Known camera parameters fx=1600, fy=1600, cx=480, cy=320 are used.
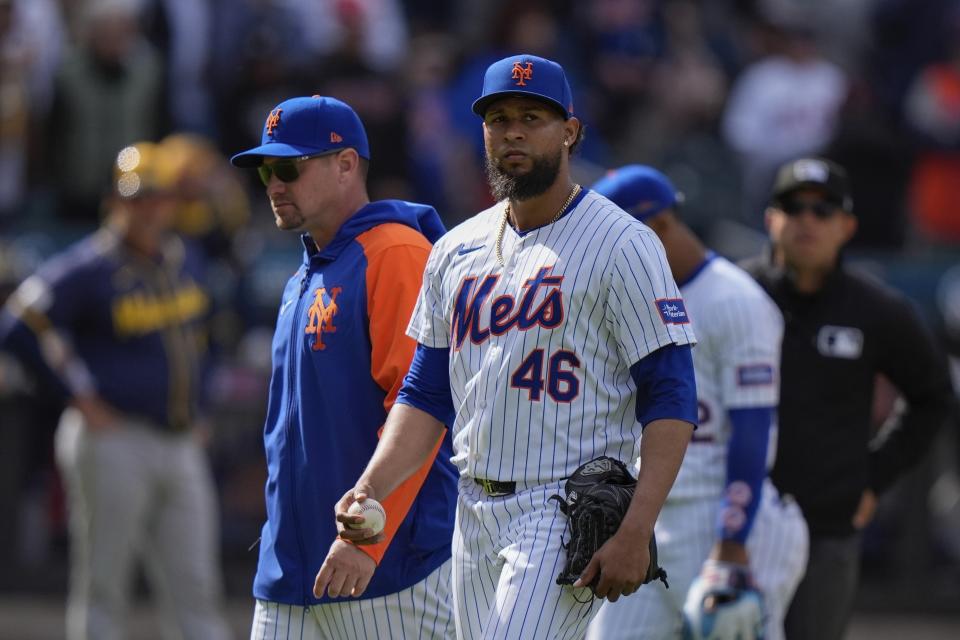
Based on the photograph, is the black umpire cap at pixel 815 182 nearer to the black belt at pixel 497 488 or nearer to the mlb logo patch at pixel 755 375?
the mlb logo patch at pixel 755 375

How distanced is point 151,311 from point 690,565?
4.11m

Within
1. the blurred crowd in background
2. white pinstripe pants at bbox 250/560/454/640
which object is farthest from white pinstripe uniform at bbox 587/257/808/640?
the blurred crowd in background

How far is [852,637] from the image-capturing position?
408 inches

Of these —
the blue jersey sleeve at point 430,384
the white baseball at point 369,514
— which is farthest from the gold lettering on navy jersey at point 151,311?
the white baseball at point 369,514

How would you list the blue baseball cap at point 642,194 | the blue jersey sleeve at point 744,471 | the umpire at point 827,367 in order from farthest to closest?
the umpire at point 827,367, the blue baseball cap at point 642,194, the blue jersey sleeve at point 744,471

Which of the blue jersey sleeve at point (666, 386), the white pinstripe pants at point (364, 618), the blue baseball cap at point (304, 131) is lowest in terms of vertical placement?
the white pinstripe pants at point (364, 618)

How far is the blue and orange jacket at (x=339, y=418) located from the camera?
492cm

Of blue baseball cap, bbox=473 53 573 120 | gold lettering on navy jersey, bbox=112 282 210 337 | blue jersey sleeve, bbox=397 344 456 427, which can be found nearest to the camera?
blue baseball cap, bbox=473 53 573 120

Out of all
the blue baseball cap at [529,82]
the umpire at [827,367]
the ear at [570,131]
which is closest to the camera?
the blue baseball cap at [529,82]

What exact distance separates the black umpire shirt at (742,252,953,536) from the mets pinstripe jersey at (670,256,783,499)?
0.31 m

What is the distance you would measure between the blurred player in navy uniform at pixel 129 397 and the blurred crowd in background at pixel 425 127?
1.52m

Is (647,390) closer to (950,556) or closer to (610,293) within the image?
(610,293)

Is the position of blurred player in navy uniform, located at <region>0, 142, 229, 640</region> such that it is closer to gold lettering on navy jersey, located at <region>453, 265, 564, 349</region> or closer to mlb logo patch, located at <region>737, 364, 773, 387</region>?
mlb logo patch, located at <region>737, 364, 773, 387</region>

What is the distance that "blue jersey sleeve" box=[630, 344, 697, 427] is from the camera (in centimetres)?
416
